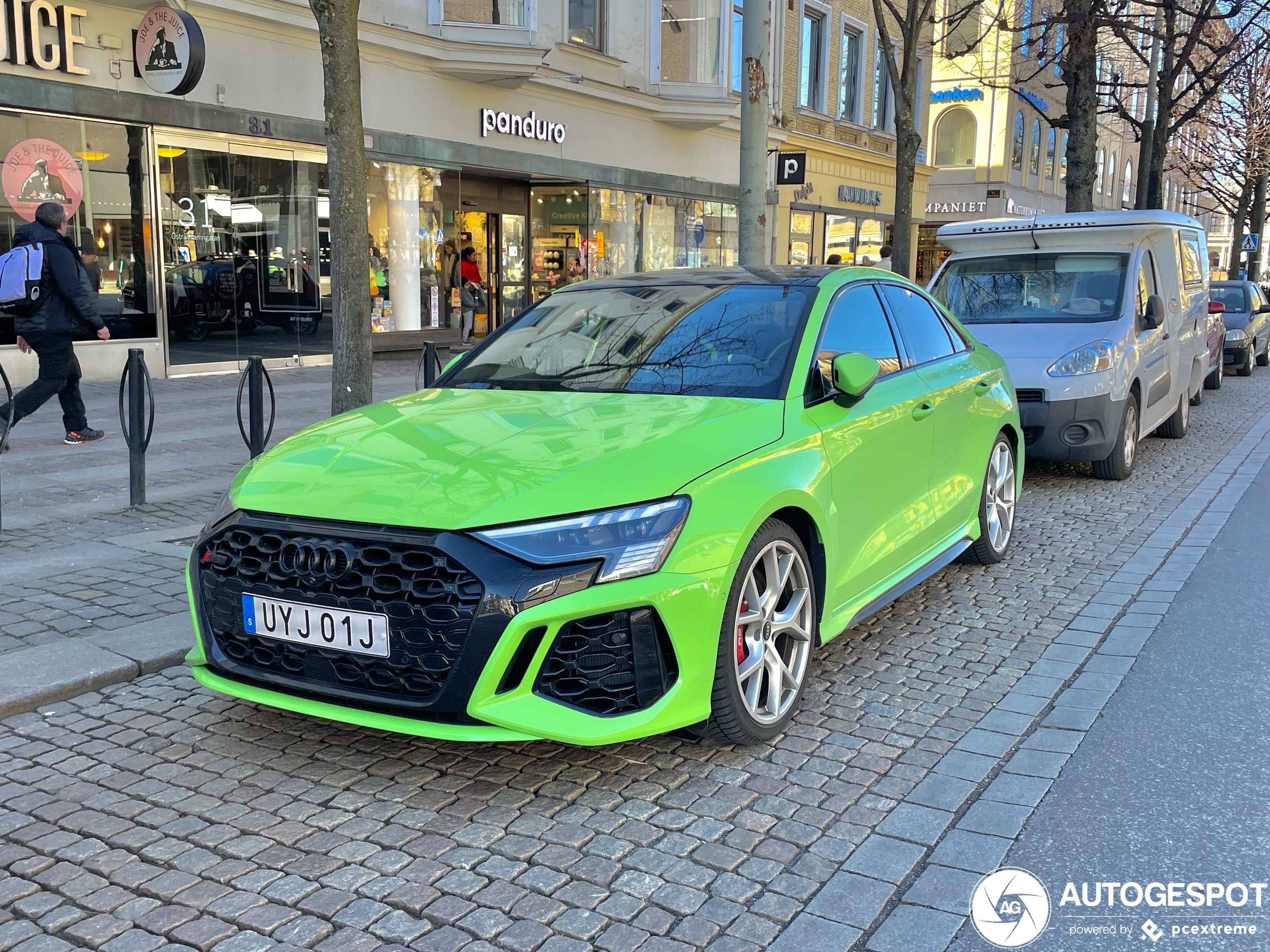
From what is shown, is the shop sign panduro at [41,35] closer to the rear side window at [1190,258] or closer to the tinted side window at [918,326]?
the tinted side window at [918,326]

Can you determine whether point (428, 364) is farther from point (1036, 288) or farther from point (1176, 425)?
point (1176, 425)

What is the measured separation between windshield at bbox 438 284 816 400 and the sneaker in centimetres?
577

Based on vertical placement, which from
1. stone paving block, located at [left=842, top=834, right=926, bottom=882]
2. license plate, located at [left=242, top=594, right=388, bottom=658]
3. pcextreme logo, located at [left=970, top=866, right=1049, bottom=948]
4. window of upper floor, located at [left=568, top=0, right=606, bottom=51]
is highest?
window of upper floor, located at [left=568, top=0, right=606, bottom=51]

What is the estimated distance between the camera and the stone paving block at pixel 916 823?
10.8ft

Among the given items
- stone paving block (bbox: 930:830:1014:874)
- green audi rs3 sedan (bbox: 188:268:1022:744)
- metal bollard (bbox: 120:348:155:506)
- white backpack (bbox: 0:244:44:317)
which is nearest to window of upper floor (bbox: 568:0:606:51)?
white backpack (bbox: 0:244:44:317)

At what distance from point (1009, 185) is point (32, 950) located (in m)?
44.9

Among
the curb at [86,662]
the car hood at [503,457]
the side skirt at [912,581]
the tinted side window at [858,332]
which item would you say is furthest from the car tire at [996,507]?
the curb at [86,662]

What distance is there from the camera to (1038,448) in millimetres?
8805

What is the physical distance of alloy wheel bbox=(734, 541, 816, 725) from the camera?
375cm

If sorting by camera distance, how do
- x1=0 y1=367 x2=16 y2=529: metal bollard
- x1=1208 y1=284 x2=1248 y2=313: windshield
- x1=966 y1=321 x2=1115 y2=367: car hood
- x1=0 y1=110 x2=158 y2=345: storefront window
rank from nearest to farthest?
x1=0 y1=367 x2=16 y2=529: metal bollard, x1=966 y1=321 x2=1115 y2=367: car hood, x1=0 y1=110 x2=158 y2=345: storefront window, x1=1208 y1=284 x2=1248 y2=313: windshield

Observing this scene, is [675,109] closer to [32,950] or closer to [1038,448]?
[1038,448]

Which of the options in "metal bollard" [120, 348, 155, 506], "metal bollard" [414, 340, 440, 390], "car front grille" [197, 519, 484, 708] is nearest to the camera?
"car front grille" [197, 519, 484, 708]

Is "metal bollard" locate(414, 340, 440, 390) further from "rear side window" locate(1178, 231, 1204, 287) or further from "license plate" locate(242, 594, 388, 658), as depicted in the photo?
"rear side window" locate(1178, 231, 1204, 287)

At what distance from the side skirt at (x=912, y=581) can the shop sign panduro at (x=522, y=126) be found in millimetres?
14076
